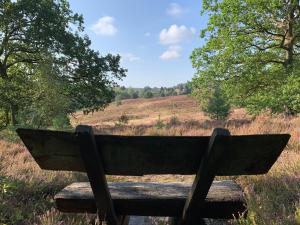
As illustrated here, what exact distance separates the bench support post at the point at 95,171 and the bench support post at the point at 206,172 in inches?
Result: 26.4

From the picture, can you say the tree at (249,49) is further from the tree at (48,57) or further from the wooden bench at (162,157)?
the wooden bench at (162,157)

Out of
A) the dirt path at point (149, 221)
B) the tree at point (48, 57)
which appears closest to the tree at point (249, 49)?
the tree at point (48, 57)

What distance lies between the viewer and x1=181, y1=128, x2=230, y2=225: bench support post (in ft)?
7.68

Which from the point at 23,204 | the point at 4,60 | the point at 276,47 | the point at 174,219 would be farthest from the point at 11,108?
the point at 174,219

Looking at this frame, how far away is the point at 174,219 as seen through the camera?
377cm

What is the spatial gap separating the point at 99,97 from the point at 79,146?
22837mm

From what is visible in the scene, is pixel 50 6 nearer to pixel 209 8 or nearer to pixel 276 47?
pixel 209 8

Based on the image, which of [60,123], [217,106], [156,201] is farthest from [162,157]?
[217,106]

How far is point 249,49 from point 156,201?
690 inches

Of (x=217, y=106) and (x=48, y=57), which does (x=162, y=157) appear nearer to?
(x=48, y=57)

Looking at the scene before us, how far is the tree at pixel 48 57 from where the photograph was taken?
2084 cm

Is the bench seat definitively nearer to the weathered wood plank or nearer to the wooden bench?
the wooden bench

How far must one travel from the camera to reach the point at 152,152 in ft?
8.62

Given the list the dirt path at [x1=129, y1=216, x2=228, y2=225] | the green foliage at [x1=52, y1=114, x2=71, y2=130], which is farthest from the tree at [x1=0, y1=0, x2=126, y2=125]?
the dirt path at [x1=129, y1=216, x2=228, y2=225]
